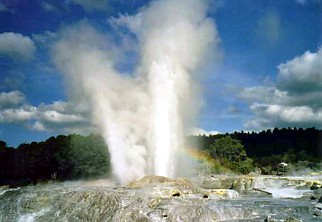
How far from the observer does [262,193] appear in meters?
30.8

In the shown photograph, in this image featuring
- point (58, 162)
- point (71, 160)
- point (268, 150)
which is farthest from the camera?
point (268, 150)

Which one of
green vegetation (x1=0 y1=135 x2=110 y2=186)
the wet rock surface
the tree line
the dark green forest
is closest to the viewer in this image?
the wet rock surface

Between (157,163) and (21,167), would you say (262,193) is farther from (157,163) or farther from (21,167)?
(21,167)

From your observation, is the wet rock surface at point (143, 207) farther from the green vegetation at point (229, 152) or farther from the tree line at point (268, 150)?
the green vegetation at point (229, 152)

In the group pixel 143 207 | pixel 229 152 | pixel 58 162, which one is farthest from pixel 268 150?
pixel 143 207

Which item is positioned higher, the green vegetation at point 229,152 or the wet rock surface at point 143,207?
the green vegetation at point 229,152

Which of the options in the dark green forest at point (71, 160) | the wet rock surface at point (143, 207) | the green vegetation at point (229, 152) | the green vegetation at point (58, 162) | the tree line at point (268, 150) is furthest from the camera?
the green vegetation at point (229, 152)

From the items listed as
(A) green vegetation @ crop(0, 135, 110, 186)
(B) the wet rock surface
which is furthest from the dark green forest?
(B) the wet rock surface

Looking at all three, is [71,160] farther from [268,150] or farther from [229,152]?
[268,150]

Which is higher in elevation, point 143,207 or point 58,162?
point 58,162

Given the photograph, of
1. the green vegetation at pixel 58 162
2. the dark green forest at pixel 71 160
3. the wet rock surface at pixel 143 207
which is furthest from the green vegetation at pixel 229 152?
the wet rock surface at pixel 143 207

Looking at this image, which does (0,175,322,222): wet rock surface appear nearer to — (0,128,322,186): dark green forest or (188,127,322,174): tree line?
(0,128,322,186): dark green forest

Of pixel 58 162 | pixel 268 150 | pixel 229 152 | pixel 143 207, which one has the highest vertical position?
pixel 268 150

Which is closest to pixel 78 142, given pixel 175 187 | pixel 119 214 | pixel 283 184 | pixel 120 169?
pixel 120 169
